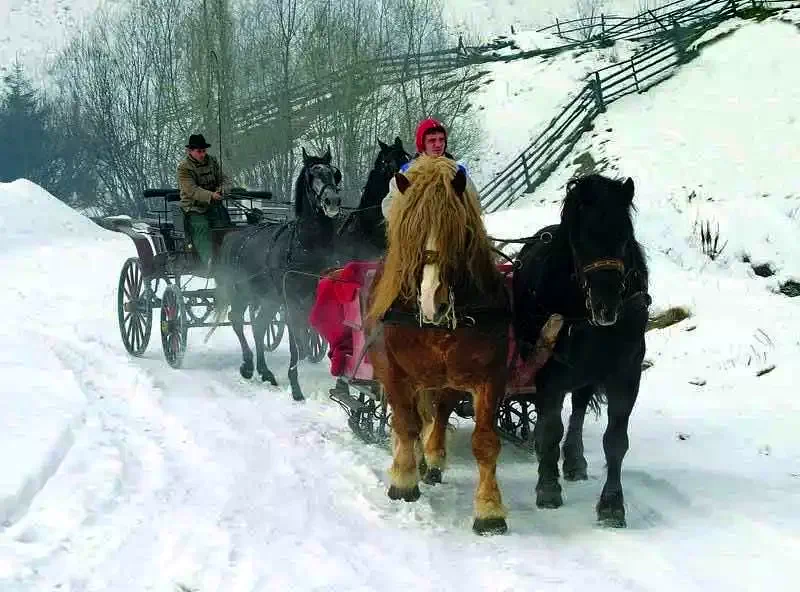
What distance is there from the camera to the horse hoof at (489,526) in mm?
4805

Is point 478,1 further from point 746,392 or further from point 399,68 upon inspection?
point 746,392

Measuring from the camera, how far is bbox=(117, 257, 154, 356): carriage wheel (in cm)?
1085

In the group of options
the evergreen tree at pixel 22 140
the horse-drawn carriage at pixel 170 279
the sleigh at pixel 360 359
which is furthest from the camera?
the evergreen tree at pixel 22 140

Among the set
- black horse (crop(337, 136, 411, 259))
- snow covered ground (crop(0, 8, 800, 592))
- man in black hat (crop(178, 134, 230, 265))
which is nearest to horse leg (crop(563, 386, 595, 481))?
snow covered ground (crop(0, 8, 800, 592))

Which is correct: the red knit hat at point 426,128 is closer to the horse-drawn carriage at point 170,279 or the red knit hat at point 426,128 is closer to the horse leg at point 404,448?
the horse leg at point 404,448

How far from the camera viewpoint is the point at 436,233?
15.4ft

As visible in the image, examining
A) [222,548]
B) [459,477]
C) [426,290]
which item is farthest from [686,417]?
[222,548]

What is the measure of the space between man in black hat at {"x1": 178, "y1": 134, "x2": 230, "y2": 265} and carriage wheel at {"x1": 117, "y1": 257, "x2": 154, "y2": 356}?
3.55 feet

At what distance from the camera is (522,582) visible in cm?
405

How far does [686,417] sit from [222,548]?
4659 mm

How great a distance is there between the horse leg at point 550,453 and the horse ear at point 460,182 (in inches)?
53.7

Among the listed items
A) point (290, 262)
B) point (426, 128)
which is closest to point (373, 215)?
point (290, 262)

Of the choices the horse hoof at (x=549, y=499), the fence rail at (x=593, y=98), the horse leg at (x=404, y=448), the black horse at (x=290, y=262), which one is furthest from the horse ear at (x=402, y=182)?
the fence rail at (x=593, y=98)

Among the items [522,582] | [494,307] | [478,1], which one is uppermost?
[478,1]
